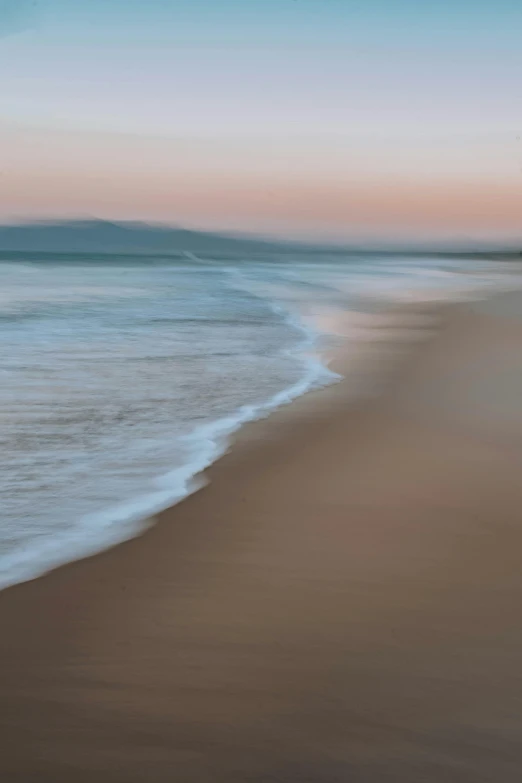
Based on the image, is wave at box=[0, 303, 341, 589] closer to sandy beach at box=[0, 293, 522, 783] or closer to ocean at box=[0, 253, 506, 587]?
ocean at box=[0, 253, 506, 587]

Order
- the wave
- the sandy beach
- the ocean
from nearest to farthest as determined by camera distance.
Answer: the sandy beach
the wave
the ocean

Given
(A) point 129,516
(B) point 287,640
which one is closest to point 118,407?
(A) point 129,516

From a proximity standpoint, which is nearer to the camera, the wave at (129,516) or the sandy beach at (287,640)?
the sandy beach at (287,640)

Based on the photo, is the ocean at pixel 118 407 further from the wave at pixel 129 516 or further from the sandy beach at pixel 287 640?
the sandy beach at pixel 287 640

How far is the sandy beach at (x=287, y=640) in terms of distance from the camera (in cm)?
257

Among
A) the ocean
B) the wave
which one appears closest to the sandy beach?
the wave

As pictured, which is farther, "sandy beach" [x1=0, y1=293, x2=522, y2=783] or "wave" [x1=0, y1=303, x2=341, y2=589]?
"wave" [x1=0, y1=303, x2=341, y2=589]

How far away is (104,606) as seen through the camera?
11.7ft

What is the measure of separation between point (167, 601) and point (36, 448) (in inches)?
117

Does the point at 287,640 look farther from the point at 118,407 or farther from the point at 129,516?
the point at 118,407

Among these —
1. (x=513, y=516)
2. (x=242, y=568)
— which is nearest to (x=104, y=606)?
(x=242, y=568)

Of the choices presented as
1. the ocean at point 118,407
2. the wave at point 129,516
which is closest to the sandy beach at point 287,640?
the wave at point 129,516

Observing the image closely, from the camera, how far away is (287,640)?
10.7 feet

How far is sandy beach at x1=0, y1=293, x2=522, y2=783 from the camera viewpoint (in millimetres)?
2566
